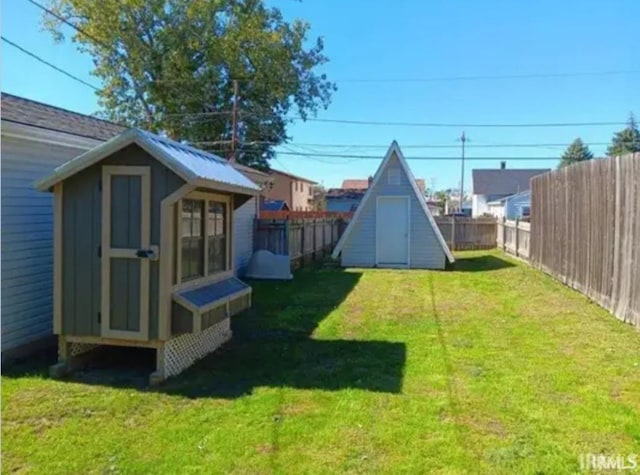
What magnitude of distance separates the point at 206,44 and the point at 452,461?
24.7 metres

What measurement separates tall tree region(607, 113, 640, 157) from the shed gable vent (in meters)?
45.0

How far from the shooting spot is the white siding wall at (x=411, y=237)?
14.3 meters

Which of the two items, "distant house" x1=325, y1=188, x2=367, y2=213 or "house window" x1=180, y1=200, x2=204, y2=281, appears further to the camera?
"distant house" x1=325, y1=188, x2=367, y2=213

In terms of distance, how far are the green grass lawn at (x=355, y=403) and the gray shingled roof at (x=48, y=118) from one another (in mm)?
2897

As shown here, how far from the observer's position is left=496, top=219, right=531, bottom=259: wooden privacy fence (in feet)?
51.0

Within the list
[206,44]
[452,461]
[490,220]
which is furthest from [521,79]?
[452,461]

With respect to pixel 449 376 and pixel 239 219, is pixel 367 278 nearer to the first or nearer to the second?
pixel 239 219

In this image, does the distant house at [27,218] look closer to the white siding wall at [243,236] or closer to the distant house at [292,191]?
the white siding wall at [243,236]

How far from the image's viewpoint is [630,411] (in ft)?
13.5

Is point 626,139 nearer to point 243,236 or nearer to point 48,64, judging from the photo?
point 243,236

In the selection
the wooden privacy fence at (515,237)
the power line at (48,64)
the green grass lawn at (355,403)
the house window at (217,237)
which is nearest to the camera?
the green grass lawn at (355,403)

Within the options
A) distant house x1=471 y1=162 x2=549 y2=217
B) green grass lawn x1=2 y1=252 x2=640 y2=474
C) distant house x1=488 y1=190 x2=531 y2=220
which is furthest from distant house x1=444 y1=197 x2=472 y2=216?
green grass lawn x1=2 y1=252 x2=640 y2=474

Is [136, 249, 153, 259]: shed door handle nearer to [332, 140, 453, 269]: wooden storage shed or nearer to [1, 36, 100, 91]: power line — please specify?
[1, 36, 100, 91]: power line

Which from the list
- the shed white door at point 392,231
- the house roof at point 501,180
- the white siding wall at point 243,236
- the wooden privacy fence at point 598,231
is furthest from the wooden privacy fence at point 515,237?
the house roof at point 501,180
